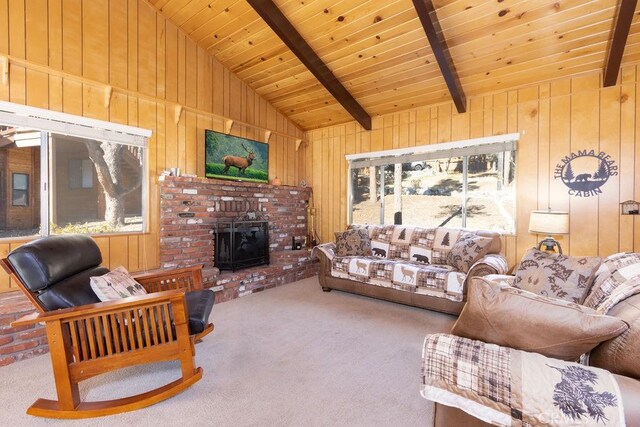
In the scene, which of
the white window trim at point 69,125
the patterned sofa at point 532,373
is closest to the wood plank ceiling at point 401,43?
the white window trim at point 69,125

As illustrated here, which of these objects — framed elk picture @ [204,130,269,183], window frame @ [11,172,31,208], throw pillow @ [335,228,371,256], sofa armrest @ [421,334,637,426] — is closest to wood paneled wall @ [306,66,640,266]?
throw pillow @ [335,228,371,256]

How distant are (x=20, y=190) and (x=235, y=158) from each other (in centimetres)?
244

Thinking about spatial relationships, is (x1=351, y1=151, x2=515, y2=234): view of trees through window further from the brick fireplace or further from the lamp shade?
the brick fireplace

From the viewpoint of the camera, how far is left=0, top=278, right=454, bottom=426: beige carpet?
174 centimetres

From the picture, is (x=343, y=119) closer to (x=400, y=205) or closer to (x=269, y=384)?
(x=400, y=205)

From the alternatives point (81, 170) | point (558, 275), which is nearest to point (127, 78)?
point (81, 170)

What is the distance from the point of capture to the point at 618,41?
9.70 ft

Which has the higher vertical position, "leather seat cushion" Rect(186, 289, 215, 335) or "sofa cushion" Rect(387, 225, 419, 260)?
"sofa cushion" Rect(387, 225, 419, 260)

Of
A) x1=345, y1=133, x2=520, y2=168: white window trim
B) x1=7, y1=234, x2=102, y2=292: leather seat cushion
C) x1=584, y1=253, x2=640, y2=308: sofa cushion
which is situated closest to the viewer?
x1=584, y1=253, x2=640, y2=308: sofa cushion

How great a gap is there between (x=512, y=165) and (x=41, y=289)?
4.84m

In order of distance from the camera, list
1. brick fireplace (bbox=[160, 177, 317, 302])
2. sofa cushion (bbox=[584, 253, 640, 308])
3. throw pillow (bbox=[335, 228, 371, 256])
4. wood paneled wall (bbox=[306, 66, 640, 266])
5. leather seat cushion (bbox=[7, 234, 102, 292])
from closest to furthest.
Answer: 1. sofa cushion (bbox=[584, 253, 640, 308])
2. leather seat cushion (bbox=[7, 234, 102, 292])
3. wood paneled wall (bbox=[306, 66, 640, 266])
4. brick fireplace (bbox=[160, 177, 317, 302])
5. throw pillow (bbox=[335, 228, 371, 256])

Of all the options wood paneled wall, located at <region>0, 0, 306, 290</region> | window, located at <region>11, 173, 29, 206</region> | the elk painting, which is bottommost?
window, located at <region>11, 173, 29, 206</region>

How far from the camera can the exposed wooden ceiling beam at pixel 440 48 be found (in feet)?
9.92

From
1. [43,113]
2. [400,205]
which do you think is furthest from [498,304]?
[43,113]
